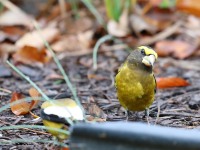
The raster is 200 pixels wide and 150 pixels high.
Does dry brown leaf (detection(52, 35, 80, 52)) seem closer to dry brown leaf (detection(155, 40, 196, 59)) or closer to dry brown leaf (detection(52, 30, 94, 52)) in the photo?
dry brown leaf (detection(52, 30, 94, 52))

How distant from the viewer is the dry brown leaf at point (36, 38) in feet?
14.5

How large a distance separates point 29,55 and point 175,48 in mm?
1325

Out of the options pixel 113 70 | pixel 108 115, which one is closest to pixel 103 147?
pixel 108 115

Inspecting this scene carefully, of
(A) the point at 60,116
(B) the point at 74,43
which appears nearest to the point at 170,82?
(B) the point at 74,43

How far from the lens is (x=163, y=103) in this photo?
130 inches

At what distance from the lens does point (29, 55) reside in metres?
4.19

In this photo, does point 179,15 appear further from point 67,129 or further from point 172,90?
point 67,129

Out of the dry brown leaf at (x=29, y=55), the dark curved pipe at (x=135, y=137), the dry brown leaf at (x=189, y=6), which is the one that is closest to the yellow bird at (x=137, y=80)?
the dark curved pipe at (x=135, y=137)

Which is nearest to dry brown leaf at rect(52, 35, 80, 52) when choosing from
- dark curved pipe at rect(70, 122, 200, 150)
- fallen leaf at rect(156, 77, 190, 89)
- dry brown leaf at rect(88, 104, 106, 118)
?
fallen leaf at rect(156, 77, 190, 89)

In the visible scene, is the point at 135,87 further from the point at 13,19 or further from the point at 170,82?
the point at 13,19

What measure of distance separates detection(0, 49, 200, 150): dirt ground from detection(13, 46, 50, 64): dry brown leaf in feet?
0.20

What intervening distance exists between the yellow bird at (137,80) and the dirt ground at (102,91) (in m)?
0.20

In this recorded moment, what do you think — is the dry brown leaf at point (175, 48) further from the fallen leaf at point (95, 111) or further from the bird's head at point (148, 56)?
the bird's head at point (148, 56)

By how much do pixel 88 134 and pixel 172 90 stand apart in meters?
1.97
